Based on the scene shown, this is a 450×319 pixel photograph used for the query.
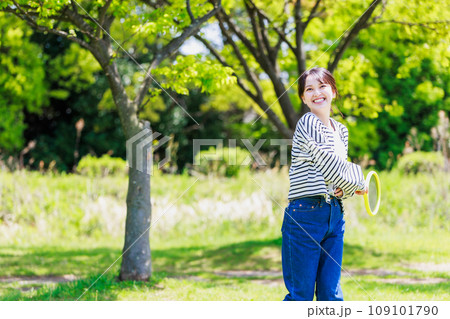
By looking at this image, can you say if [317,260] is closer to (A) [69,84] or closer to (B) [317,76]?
(B) [317,76]

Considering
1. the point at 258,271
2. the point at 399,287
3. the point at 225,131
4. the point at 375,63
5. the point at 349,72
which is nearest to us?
the point at 399,287

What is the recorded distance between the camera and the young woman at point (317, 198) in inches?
112

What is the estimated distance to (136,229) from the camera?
5.17 meters

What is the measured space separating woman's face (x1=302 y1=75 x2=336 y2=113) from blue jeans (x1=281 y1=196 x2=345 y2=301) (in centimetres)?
56

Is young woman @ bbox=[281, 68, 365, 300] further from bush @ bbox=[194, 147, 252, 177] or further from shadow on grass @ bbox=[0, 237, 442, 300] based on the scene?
bush @ bbox=[194, 147, 252, 177]

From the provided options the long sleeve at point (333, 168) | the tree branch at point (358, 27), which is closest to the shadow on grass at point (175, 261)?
the long sleeve at point (333, 168)

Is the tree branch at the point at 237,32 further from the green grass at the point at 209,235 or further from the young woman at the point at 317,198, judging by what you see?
the young woman at the point at 317,198

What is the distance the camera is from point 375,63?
1476 cm

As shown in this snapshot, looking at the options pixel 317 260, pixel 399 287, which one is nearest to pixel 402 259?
pixel 399 287

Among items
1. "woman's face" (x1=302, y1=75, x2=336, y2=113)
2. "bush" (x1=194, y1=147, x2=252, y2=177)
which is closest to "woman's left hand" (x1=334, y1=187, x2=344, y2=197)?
"woman's face" (x1=302, y1=75, x2=336, y2=113)

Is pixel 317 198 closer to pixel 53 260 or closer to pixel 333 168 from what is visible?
pixel 333 168

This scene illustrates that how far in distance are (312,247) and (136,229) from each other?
2.69 metres

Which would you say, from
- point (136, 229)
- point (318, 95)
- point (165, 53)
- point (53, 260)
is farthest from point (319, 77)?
point (53, 260)

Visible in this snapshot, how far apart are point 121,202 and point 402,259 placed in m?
5.53
